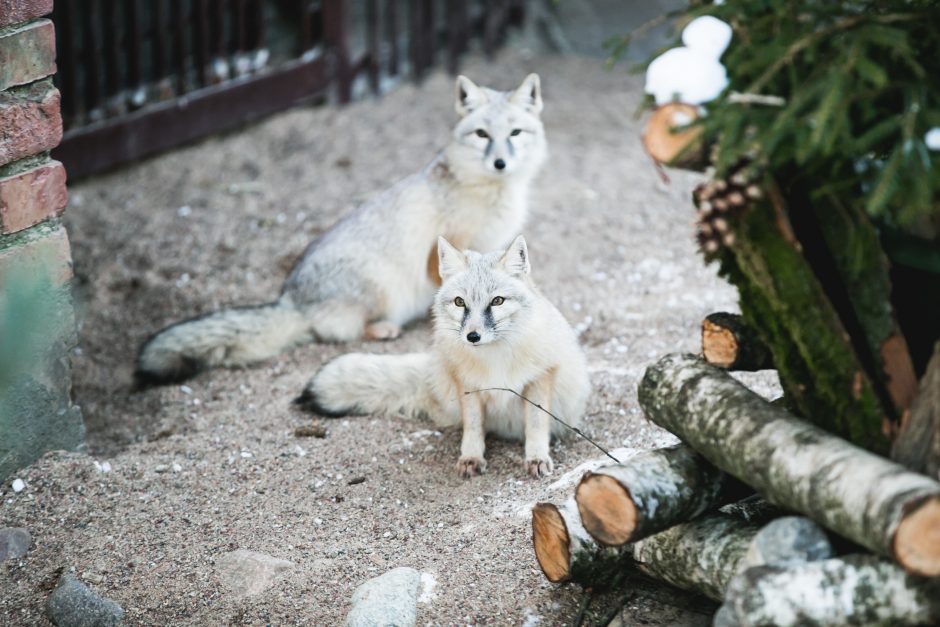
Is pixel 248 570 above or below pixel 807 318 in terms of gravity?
below

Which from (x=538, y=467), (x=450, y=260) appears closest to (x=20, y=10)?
(x=450, y=260)

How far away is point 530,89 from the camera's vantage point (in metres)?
6.43

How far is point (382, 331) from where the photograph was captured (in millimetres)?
6199

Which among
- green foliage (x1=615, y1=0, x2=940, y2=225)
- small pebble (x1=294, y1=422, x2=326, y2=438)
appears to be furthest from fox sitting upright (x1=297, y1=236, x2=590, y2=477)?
green foliage (x1=615, y1=0, x2=940, y2=225)

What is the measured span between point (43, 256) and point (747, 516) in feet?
9.20

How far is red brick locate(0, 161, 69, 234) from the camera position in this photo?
13.1ft

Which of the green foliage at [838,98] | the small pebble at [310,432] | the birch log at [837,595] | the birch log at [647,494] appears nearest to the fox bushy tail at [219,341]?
the small pebble at [310,432]

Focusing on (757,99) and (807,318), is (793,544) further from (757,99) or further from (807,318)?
(757,99)

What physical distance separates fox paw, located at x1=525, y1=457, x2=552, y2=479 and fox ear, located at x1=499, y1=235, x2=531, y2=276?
2.65ft

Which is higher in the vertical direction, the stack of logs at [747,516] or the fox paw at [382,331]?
the stack of logs at [747,516]

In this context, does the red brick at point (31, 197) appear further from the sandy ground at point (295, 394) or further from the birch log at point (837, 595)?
the birch log at point (837, 595)

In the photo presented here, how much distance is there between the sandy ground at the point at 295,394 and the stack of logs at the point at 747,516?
0.84 feet

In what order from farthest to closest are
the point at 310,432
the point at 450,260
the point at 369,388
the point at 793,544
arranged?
the point at 369,388 → the point at 310,432 → the point at 450,260 → the point at 793,544

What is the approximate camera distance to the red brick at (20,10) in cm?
388
